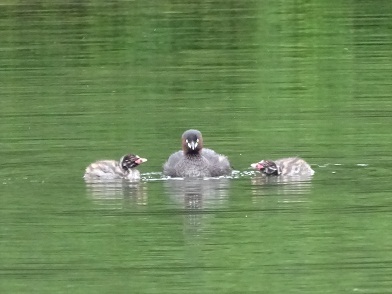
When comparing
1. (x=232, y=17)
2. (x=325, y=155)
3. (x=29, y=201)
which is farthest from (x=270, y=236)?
(x=232, y=17)

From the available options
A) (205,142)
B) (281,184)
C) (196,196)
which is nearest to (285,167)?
(281,184)

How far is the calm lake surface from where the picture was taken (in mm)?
12484

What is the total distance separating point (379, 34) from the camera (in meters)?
27.2

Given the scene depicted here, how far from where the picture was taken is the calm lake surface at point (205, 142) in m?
12.5

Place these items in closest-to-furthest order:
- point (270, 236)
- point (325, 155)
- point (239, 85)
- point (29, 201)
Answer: point (270, 236) → point (29, 201) → point (325, 155) → point (239, 85)

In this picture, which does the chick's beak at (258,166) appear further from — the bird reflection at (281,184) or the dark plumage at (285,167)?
the bird reflection at (281,184)

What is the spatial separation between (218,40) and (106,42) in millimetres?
2023

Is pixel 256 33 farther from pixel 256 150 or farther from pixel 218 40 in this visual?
pixel 256 150

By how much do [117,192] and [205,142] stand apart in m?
2.66

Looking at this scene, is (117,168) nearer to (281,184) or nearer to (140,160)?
(140,160)

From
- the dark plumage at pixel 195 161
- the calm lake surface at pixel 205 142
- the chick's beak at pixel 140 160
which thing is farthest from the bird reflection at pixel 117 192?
the dark plumage at pixel 195 161

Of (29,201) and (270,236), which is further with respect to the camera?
(29,201)

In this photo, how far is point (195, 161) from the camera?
16.9 m

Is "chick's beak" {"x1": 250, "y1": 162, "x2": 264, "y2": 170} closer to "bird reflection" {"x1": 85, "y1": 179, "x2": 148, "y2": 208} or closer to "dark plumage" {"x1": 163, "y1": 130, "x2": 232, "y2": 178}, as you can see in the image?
"dark plumage" {"x1": 163, "y1": 130, "x2": 232, "y2": 178}
